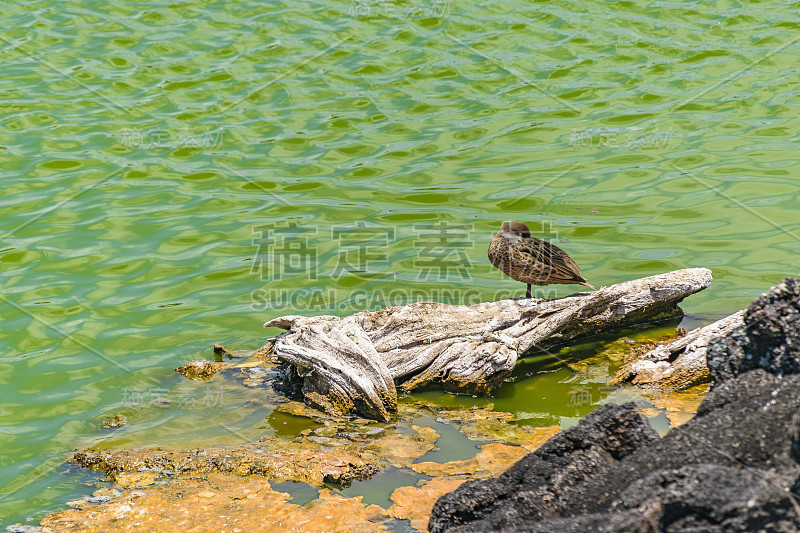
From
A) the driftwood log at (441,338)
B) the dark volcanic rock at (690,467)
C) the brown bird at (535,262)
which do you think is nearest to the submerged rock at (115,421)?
the driftwood log at (441,338)

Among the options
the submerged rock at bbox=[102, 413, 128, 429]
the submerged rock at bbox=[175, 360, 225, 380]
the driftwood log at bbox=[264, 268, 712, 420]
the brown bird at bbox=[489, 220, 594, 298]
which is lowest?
the submerged rock at bbox=[102, 413, 128, 429]

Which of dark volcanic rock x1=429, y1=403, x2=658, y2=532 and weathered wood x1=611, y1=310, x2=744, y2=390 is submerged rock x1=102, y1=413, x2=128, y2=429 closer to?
dark volcanic rock x1=429, y1=403, x2=658, y2=532

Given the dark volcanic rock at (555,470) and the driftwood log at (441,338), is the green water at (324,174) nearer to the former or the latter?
the driftwood log at (441,338)

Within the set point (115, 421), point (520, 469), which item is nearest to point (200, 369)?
point (115, 421)

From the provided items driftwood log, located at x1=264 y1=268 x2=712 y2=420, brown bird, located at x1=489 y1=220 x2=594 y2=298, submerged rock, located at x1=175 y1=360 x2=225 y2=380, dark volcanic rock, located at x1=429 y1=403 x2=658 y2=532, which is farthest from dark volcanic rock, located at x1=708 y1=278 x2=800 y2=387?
submerged rock, located at x1=175 y1=360 x2=225 y2=380

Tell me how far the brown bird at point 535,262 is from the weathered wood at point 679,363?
109cm

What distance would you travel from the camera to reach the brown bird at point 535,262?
6754mm

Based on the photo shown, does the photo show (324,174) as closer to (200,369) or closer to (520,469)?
(200,369)

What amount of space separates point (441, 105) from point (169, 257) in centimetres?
622

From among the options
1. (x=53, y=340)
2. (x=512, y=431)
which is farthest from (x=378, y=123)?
(x=512, y=431)

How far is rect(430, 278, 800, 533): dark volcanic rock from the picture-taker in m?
2.71

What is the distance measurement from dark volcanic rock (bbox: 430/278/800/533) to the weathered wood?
1.75 metres

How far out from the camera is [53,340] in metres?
7.54

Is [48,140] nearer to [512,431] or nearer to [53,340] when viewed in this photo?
[53,340]
